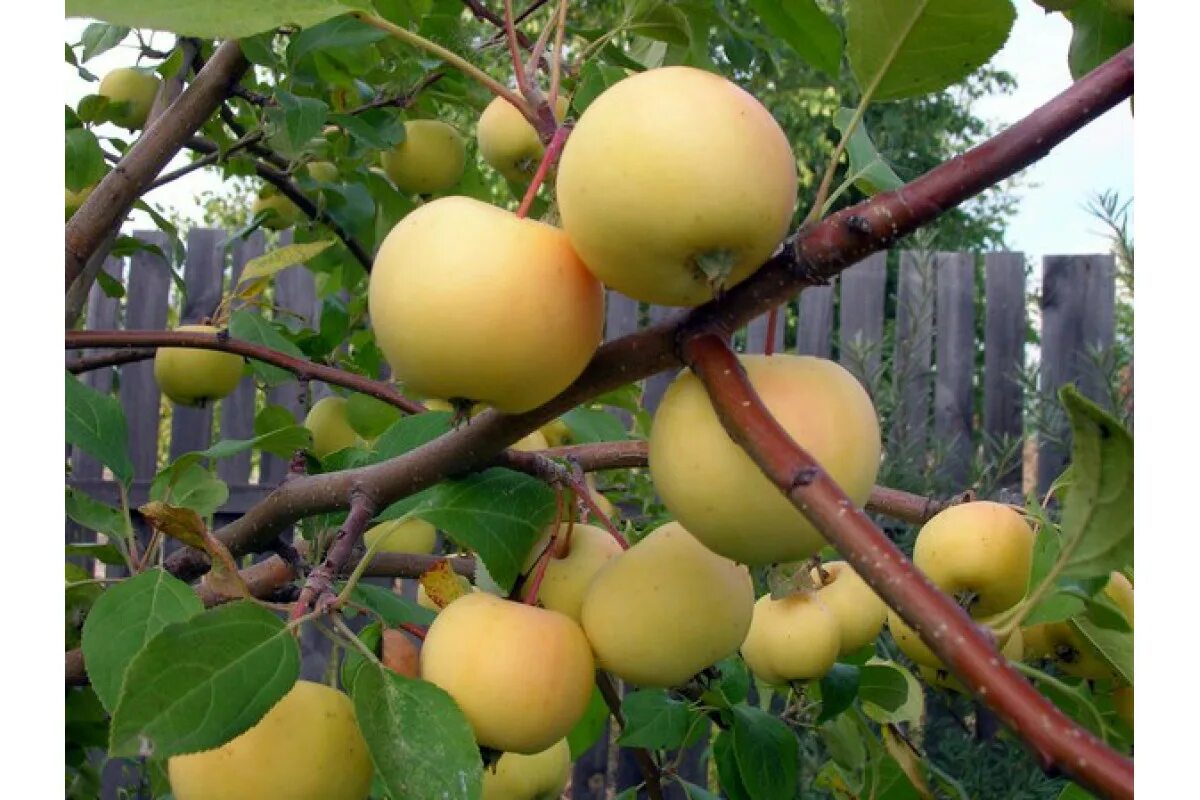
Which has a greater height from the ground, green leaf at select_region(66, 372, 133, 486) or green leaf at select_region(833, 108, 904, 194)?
green leaf at select_region(833, 108, 904, 194)

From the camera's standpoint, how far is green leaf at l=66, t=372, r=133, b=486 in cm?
83

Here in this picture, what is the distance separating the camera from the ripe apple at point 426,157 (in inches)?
54.1

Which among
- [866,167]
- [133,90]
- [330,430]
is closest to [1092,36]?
[866,167]

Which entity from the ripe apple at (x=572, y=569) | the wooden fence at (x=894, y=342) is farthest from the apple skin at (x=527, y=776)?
the wooden fence at (x=894, y=342)

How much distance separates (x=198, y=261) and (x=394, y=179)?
6.69 feet

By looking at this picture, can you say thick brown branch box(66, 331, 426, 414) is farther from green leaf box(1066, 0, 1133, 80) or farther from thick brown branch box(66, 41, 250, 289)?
green leaf box(1066, 0, 1133, 80)

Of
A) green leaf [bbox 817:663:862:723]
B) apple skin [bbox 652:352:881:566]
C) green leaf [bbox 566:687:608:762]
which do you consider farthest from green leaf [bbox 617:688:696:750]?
apple skin [bbox 652:352:881:566]

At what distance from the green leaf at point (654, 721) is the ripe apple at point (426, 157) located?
28.2 inches

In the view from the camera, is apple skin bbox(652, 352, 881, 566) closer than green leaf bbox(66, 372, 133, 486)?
Yes

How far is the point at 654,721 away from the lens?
1000mm

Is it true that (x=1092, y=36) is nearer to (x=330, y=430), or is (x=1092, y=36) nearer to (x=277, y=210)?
(x=330, y=430)

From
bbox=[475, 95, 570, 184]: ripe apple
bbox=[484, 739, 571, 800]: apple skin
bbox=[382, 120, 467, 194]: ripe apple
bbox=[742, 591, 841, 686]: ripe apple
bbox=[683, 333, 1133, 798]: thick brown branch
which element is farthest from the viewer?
bbox=[382, 120, 467, 194]: ripe apple

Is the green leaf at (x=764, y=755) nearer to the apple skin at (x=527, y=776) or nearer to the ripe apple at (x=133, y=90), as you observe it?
the apple skin at (x=527, y=776)

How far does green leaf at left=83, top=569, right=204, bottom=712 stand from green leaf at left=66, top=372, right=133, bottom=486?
0.22 metres
